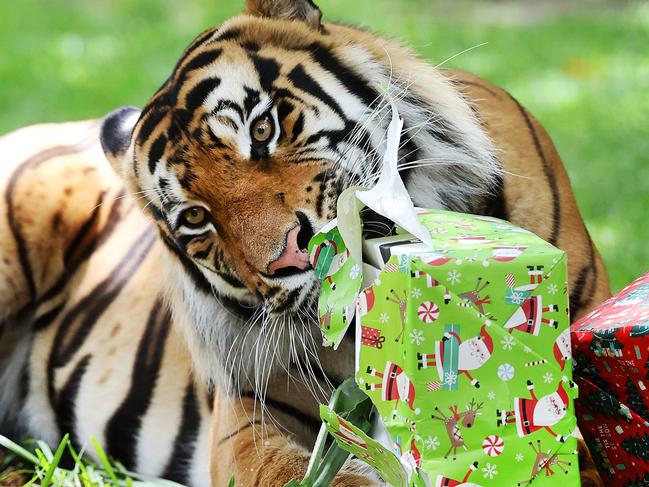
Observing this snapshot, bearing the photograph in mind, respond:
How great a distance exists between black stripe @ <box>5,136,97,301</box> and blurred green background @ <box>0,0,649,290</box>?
1.00 metres

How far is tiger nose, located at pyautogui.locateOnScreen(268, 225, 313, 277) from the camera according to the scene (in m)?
1.67

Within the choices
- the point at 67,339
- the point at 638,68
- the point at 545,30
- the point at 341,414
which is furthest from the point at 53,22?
the point at 341,414

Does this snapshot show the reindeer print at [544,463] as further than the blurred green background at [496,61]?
No

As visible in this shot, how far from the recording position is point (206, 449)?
8.38ft

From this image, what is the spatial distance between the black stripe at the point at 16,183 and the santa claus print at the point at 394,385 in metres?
1.63

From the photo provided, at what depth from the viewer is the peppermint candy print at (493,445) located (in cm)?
136

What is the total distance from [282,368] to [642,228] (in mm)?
1934

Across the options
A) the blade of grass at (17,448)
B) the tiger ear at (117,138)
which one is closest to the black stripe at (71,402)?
the blade of grass at (17,448)

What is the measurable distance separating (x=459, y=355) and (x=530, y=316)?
0.37ft

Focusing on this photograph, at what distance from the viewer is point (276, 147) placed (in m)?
1.81

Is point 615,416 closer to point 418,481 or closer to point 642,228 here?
→ point 418,481

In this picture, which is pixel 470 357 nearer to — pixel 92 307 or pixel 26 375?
pixel 92 307

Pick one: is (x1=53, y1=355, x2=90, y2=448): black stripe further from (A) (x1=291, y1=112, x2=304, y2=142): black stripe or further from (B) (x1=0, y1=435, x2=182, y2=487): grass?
(A) (x1=291, y1=112, x2=304, y2=142): black stripe

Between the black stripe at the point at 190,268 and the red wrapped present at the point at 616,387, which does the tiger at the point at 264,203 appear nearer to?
the black stripe at the point at 190,268
